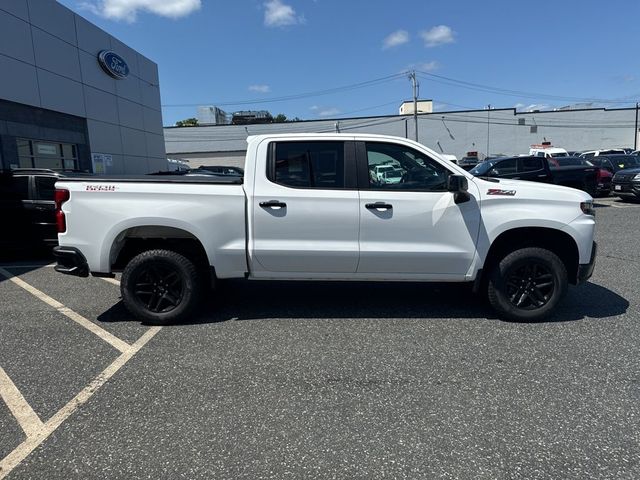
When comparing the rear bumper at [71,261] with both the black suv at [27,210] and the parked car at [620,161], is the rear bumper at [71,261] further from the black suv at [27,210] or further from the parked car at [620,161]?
the parked car at [620,161]

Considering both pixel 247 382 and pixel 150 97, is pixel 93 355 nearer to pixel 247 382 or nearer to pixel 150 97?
pixel 247 382

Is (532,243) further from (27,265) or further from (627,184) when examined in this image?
(627,184)

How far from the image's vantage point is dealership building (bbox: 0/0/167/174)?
14.9 m

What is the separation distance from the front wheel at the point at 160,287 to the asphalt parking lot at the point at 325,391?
7.5 inches

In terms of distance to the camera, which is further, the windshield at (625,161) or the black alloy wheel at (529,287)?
the windshield at (625,161)

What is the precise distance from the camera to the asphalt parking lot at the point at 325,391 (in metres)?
2.60

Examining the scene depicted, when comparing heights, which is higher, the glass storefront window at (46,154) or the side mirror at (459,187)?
the glass storefront window at (46,154)

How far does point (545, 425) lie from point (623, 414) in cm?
57

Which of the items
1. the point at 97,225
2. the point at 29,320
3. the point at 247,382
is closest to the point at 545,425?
the point at 247,382

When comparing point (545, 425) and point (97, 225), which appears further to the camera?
point (97, 225)

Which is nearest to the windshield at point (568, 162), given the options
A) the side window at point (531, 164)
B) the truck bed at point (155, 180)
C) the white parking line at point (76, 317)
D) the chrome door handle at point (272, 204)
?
the side window at point (531, 164)

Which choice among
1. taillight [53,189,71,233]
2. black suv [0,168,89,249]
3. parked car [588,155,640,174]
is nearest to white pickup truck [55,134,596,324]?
taillight [53,189,71,233]

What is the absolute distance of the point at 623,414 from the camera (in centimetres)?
299

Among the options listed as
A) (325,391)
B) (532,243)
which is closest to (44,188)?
(325,391)
